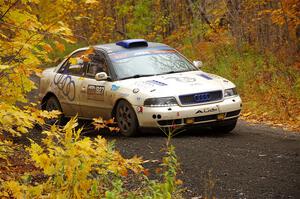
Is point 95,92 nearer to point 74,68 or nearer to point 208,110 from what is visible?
point 74,68

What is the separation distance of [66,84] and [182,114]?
128 inches

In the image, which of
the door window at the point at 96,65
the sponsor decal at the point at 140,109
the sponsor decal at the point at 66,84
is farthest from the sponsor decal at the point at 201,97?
the sponsor decal at the point at 66,84

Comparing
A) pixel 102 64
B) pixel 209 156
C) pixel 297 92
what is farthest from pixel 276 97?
pixel 209 156

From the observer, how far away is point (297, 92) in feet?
46.1

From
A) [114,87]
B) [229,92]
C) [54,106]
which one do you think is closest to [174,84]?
[229,92]

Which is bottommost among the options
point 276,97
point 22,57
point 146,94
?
point 276,97

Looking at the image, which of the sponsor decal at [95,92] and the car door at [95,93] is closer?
the car door at [95,93]

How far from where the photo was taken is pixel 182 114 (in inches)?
395

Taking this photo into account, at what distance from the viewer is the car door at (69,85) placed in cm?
1207

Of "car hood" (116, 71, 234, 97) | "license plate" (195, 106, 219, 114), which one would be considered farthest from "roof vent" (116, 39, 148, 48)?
"license plate" (195, 106, 219, 114)

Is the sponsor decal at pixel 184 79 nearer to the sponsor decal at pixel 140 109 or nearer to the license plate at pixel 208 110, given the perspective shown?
the license plate at pixel 208 110

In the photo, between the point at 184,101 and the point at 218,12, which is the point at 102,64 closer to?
the point at 184,101

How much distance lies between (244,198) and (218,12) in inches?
648

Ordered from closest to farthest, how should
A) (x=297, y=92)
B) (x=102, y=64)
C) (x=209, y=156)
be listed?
(x=209, y=156)
(x=102, y=64)
(x=297, y=92)
